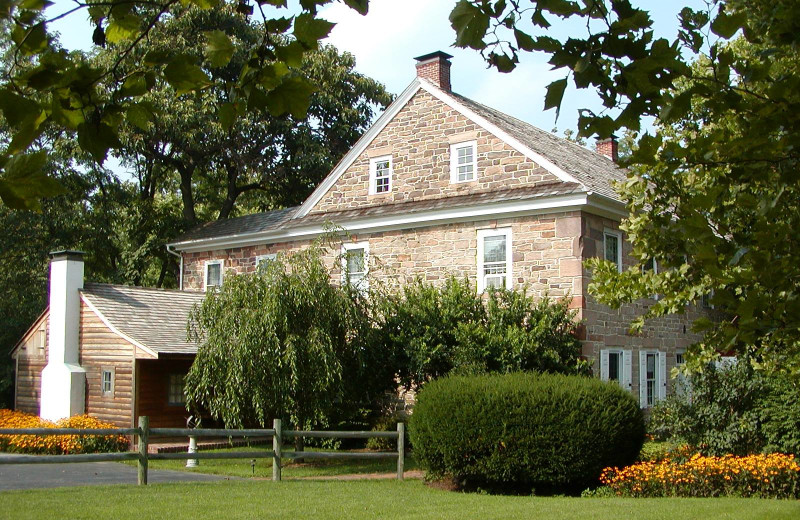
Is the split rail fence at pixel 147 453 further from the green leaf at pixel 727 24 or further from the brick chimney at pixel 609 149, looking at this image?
the brick chimney at pixel 609 149

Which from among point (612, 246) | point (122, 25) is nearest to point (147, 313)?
point (612, 246)

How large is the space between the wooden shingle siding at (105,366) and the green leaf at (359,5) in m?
18.4

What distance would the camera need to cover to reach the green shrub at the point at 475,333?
17266 mm

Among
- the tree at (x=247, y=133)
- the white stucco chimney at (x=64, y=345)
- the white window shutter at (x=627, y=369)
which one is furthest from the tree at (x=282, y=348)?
the tree at (x=247, y=133)

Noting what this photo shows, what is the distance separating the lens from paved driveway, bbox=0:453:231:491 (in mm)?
13766

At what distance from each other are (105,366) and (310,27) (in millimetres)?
19344

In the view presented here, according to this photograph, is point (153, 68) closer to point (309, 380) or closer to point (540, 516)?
point (540, 516)

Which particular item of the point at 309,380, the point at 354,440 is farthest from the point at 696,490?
the point at 354,440

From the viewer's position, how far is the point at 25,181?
2.70 m

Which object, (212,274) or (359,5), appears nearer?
(359,5)

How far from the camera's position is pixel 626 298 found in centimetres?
1108

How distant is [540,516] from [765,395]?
5964mm

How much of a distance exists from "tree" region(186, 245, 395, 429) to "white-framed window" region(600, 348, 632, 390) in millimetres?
5077

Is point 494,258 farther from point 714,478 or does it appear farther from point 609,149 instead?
point 609,149
